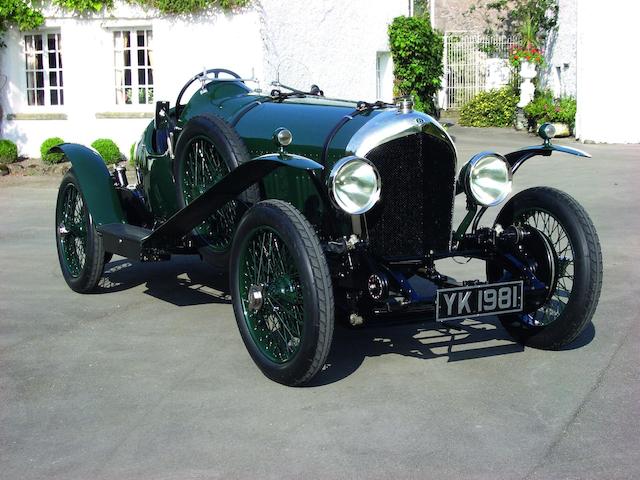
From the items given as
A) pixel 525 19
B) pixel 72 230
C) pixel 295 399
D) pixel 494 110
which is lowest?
pixel 295 399

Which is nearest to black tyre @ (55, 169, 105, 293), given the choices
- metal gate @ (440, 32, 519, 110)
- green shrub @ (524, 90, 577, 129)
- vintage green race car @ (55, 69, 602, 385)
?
vintage green race car @ (55, 69, 602, 385)

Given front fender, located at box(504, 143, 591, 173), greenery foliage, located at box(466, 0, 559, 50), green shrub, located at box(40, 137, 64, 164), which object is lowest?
green shrub, located at box(40, 137, 64, 164)

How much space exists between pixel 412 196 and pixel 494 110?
58.0 ft

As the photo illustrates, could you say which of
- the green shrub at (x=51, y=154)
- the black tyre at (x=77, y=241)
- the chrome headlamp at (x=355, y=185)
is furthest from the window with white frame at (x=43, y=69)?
the chrome headlamp at (x=355, y=185)

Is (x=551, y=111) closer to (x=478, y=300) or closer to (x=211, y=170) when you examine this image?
(x=211, y=170)

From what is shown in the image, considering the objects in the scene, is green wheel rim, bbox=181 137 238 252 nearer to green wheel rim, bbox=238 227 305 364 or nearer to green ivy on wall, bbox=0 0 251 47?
green wheel rim, bbox=238 227 305 364

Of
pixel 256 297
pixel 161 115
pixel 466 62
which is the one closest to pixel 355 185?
pixel 256 297

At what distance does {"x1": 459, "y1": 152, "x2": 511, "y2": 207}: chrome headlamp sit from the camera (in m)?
5.41

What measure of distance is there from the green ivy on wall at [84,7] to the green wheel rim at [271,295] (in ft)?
36.1

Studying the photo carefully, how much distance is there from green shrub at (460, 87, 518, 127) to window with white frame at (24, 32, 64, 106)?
400 inches

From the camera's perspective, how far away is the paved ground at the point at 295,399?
4.05 metres

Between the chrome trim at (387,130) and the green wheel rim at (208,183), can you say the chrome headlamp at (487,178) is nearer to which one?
the chrome trim at (387,130)

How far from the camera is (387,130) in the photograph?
5.19 metres

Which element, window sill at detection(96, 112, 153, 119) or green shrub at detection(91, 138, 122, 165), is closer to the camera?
green shrub at detection(91, 138, 122, 165)
